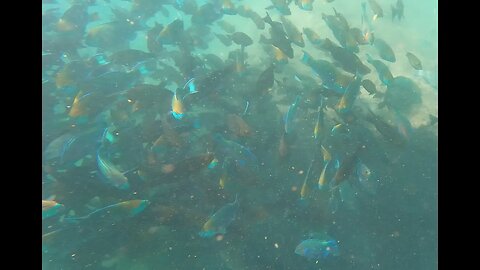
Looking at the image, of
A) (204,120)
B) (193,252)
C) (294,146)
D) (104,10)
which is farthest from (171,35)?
(104,10)

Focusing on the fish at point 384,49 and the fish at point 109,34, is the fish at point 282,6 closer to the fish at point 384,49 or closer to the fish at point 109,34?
the fish at point 384,49

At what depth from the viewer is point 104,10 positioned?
16672 mm

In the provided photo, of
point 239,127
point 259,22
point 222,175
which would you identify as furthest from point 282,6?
point 222,175

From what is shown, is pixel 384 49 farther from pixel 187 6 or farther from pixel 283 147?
pixel 187 6

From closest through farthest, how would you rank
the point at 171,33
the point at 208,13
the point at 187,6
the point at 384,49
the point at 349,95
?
the point at 349,95 → the point at 171,33 → the point at 384,49 → the point at 208,13 → the point at 187,6

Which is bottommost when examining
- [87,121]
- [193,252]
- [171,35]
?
[193,252]

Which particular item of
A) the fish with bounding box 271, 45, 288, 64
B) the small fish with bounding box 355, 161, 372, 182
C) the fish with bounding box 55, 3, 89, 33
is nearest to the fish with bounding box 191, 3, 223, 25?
the fish with bounding box 271, 45, 288, 64

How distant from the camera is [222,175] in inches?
202

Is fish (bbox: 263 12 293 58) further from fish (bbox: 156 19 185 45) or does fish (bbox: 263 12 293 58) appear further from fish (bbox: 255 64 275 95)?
fish (bbox: 156 19 185 45)

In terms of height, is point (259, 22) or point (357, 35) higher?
point (357, 35)

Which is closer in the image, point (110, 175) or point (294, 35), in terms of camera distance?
point (110, 175)

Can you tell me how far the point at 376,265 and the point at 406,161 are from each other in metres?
2.07

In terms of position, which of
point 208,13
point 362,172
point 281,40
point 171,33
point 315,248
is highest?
point 281,40
